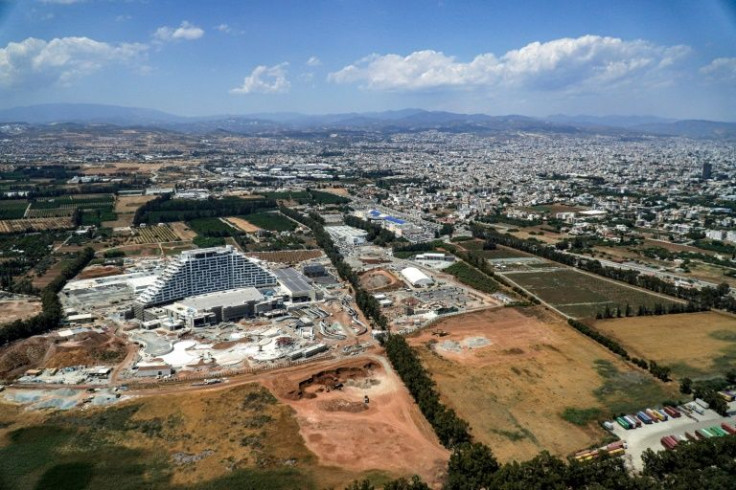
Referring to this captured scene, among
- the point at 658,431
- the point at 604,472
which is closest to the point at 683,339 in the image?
the point at 658,431

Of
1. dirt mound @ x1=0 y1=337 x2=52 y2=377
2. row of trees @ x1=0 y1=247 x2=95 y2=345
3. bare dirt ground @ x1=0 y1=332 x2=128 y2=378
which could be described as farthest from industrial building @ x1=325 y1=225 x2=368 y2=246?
dirt mound @ x1=0 y1=337 x2=52 y2=377

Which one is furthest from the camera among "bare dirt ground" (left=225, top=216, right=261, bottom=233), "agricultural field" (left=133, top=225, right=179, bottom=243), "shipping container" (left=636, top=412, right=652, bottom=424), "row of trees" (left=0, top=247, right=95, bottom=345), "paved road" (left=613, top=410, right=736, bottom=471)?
"bare dirt ground" (left=225, top=216, right=261, bottom=233)

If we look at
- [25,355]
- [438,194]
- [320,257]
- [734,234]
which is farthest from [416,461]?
[438,194]

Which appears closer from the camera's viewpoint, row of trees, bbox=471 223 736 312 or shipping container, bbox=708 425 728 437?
shipping container, bbox=708 425 728 437

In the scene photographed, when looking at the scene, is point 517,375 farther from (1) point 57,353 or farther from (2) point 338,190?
(2) point 338,190

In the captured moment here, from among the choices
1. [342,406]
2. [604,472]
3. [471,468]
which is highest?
[604,472]

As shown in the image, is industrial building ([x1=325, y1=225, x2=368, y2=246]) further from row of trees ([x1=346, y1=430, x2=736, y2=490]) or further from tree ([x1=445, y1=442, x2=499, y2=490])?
row of trees ([x1=346, y1=430, x2=736, y2=490])

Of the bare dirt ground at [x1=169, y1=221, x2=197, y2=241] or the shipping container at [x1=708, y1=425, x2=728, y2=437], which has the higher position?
the shipping container at [x1=708, y1=425, x2=728, y2=437]

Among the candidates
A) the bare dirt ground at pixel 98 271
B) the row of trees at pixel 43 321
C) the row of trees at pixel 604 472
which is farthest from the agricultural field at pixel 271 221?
the row of trees at pixel 604 472
